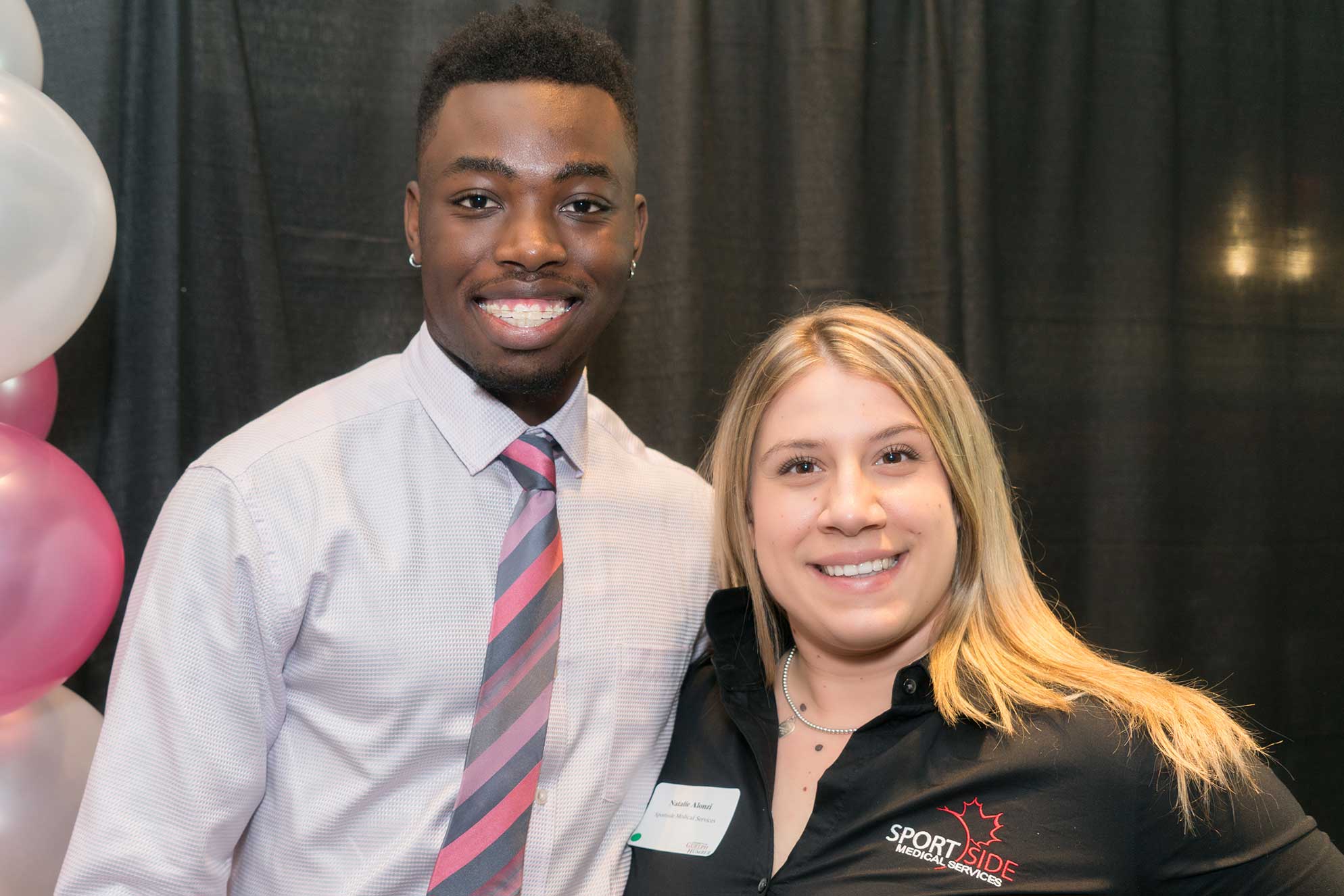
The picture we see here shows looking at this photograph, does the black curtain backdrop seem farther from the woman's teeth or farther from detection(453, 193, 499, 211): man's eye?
the woman's teeth

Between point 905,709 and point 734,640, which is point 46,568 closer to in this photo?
point 734,640

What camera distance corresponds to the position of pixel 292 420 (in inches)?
58.5

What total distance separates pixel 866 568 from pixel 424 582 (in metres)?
0.57

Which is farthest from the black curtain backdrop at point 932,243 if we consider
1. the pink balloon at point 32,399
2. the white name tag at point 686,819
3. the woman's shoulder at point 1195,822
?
the woman's shoulder at point 1195,822

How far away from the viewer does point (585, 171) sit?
1.51 meters

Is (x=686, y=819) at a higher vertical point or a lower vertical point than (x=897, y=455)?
lower

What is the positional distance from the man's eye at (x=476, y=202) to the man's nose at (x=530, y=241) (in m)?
0.03

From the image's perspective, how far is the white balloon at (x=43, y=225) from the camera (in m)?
1.53

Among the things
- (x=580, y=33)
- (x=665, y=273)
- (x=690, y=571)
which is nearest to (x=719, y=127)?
(x=665, y=273)

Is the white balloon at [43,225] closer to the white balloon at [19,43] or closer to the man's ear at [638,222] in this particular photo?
the white balloon at [19,43]

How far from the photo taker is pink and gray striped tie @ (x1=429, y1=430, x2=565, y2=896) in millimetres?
1396

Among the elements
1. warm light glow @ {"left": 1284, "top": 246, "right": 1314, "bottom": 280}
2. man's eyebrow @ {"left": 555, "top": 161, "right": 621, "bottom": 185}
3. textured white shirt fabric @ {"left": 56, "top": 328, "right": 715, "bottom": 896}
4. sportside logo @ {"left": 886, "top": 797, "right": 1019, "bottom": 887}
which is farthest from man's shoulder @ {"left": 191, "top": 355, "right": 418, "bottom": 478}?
warm light glow @ {"left": 1284, "top": 246, "right": 1314, "bottom": 280}

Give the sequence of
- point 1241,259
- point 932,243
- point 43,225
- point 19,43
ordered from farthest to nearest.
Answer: point 1241,259 → point 932,243 → point 19,43 → point 43,225

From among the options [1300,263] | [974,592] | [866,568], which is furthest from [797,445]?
[1300,263]
